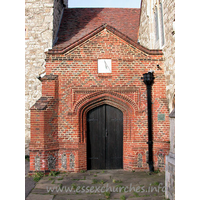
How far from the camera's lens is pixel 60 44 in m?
10.1

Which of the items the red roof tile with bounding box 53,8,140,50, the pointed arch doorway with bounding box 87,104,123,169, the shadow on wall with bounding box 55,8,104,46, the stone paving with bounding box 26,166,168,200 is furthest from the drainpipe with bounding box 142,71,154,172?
the shadow on wall with bounding box 55,8,104,46

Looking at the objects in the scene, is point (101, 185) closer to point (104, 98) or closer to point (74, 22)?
point (104, 98)

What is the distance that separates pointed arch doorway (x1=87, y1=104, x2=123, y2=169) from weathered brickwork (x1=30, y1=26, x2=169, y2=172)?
25 centimetres

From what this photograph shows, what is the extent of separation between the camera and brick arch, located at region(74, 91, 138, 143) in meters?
7.96

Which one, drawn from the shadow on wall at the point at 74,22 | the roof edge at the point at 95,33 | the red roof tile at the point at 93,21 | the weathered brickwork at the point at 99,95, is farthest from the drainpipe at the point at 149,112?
the shadow on wall at the point at 74,22

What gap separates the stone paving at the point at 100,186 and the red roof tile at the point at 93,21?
6.16m

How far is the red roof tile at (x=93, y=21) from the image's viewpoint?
1088cm

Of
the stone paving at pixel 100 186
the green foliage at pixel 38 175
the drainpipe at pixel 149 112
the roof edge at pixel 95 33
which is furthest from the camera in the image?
the roof edge at pixel 95 33

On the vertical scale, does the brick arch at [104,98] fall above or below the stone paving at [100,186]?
above

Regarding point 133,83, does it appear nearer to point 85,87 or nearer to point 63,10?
point 85,87

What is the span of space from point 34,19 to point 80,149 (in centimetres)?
679

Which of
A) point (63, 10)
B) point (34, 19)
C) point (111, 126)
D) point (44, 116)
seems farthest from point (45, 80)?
Result: point (63, 10)

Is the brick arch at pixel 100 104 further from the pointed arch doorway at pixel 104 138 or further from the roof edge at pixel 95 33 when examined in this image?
the roof edge at pixel 95 33

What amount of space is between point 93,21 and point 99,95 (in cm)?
590
